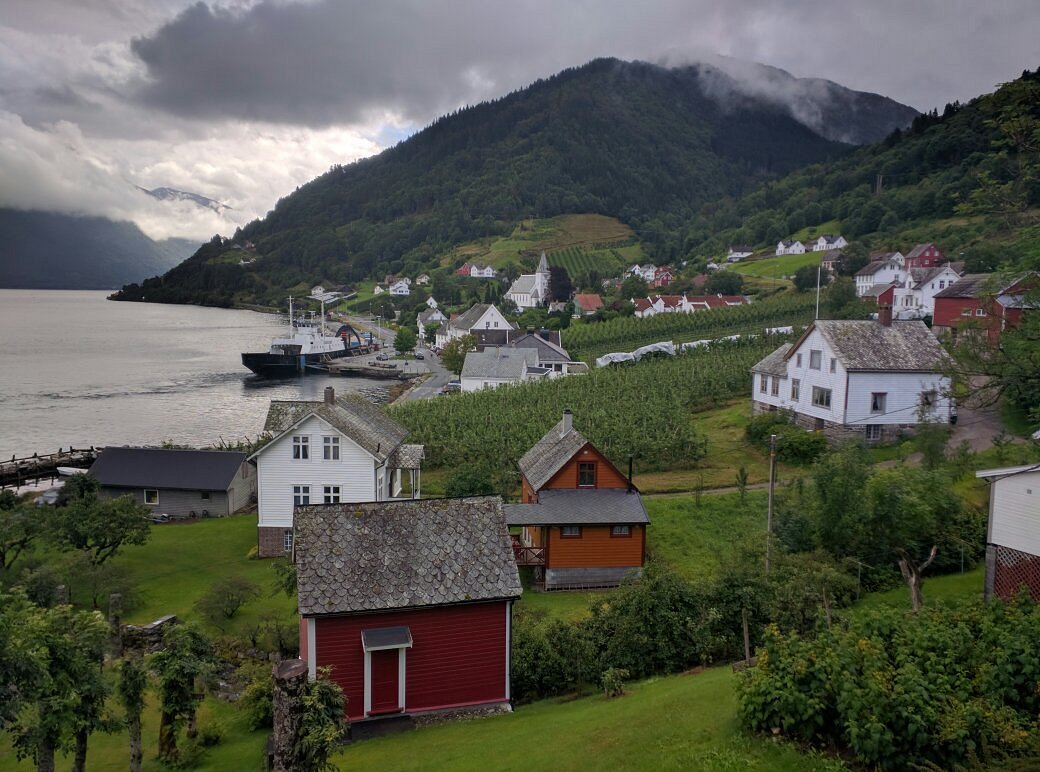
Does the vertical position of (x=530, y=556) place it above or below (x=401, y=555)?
below

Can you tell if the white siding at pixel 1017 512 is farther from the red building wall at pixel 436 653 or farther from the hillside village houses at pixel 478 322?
the hillside village houses at pixel 478 322

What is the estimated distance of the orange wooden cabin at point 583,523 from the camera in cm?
2612

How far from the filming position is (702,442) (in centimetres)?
3922

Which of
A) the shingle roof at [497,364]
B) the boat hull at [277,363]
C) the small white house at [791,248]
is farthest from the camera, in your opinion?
the small white house at [791,248]

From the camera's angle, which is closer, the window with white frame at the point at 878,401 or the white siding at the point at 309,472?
the white siding at the point at 309,472

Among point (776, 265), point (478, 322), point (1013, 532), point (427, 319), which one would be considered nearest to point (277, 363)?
point (478, 322)

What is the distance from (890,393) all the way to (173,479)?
35711 millimetres

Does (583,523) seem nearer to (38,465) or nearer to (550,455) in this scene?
(550,455)

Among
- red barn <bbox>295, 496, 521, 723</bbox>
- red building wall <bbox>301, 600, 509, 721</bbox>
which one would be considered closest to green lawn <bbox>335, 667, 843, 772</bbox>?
red building wall <bbox>301, 600, 509, 721</bbox>

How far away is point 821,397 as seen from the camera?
131 ft

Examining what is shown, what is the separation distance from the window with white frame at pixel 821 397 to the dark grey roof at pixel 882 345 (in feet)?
7.77

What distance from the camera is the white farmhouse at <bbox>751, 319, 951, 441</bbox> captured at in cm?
3778

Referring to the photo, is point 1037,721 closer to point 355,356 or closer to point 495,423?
point 495,423

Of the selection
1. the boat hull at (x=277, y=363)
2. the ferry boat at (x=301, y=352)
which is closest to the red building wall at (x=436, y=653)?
the boat hull at (x=277, y=363)
